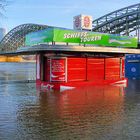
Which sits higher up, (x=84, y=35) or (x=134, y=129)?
(x=84, y=35)

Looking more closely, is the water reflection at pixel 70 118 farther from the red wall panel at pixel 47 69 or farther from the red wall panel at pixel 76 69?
the red wall panel at pixel 47 69

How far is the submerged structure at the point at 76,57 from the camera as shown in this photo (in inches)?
965

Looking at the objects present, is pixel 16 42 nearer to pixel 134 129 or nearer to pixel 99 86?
pixel 99 86

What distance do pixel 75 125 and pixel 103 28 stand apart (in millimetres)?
96587

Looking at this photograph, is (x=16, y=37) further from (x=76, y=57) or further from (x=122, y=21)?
(x=76, y=57)

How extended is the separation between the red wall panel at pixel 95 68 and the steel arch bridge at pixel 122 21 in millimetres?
70361

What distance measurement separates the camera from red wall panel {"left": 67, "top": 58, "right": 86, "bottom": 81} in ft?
83.6

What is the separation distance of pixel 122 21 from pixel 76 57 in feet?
255

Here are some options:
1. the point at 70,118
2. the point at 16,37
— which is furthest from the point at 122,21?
the point at 70,118

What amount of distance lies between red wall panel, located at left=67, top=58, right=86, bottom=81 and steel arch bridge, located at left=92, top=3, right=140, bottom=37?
7208cm

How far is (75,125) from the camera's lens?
10922 mm

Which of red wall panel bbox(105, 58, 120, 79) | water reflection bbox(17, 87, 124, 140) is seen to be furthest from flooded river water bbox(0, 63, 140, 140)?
red wall panel bbox(105, 58, 120, 79)

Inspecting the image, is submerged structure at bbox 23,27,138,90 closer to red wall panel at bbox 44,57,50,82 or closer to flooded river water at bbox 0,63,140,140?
red wall panel at bbox 44,57,50,82

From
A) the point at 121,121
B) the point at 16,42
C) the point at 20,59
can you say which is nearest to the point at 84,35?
the point at 121,121
